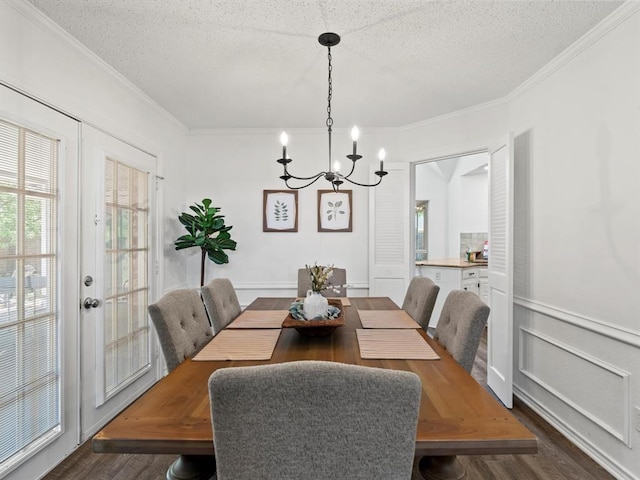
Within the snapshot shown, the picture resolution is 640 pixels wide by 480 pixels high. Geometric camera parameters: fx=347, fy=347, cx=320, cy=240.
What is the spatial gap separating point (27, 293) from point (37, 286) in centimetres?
7

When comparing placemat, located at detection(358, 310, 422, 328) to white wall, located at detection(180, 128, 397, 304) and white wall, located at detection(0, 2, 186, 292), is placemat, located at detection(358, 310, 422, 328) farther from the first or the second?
white wall, located at detection(0, 2, 186, 292)

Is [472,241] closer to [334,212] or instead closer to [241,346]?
[334,212]

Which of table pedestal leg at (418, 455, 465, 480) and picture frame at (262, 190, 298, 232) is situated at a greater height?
picture frame at (262, 190, 298, 232)

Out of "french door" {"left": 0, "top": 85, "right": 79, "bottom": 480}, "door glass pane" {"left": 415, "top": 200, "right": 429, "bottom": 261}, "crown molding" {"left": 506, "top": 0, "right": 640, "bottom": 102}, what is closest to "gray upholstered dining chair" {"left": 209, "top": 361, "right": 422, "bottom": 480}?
"french door" {"left": 0, "top": 85, "right": 79, "bottom": 480}

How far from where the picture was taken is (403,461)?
2.57 ft

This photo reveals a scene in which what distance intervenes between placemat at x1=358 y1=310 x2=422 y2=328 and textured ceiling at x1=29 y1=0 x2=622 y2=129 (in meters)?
1.70

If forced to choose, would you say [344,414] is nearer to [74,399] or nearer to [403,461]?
[403,461]

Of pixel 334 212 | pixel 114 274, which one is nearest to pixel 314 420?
pixel 114 274

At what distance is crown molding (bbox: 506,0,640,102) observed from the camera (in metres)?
1.81

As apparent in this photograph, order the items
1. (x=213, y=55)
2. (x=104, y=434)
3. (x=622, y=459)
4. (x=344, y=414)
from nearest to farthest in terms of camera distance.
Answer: (x=344, y=414), (x=104, y=434), (x=622, y=459), (x=213, y=55)

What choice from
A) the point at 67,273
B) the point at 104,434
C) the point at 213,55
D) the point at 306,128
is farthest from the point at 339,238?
the point at 104,434

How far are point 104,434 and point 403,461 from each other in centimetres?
78

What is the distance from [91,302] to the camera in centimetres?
228

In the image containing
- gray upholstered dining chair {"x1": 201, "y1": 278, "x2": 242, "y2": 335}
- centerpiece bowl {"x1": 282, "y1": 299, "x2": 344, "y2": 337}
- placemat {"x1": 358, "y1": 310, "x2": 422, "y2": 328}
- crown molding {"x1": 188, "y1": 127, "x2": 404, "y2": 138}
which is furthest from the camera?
crown molding {"x1": 188, "y1": 127, "x2": 404, "y2": 138}
